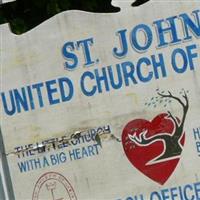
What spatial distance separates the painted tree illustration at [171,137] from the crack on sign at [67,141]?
155 mm

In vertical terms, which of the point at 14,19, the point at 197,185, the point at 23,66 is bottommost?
the point at 197,185

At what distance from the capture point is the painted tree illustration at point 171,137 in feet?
14.8

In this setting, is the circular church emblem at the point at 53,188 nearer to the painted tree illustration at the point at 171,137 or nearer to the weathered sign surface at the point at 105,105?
the weathered sign surface at the point at 105,105

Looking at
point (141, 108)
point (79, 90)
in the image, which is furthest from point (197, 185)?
point (79, 90)

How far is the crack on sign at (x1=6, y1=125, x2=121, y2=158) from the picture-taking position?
4602 mm

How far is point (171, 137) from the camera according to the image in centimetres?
455

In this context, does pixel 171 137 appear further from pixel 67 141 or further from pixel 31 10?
pixel 31 10

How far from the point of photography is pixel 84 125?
4621 mm

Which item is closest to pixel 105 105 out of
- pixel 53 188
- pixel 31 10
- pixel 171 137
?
pixel 171 137

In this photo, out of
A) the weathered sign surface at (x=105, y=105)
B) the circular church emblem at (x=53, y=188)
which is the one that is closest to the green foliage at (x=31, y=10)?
the weathered sign surface at (x=105, y=105)

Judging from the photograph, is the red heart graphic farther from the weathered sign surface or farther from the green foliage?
the green foliage

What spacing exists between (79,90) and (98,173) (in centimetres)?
55

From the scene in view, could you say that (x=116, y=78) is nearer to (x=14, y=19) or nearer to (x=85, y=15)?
(x=85, y=15)

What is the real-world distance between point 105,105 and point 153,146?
15.9 inches
